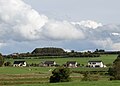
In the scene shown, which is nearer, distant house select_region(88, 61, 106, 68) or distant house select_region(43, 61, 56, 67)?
distant house select_region(88, 61, 106, 68)

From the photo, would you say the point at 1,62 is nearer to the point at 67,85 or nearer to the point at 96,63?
the point at 96,63

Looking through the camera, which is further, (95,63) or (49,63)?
(49,63)

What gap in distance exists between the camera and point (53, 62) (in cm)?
17075

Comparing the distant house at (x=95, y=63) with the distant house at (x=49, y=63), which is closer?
the distant house at (x=95, y=63)

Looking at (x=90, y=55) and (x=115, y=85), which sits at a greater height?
(x=90, y=55)

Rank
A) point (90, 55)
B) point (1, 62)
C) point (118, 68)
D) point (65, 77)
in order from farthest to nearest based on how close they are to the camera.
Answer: point (90, 55)
point (1, 62)
point (118, 68)
point (65, 77)

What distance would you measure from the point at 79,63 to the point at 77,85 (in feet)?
428

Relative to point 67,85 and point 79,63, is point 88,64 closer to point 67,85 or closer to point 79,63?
point 79,63

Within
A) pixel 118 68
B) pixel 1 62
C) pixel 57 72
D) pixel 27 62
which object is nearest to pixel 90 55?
pixel 27 62

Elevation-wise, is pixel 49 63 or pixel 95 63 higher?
pixel 49 63

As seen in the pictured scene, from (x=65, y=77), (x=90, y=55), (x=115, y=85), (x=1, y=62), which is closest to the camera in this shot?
(x=115, y=85)

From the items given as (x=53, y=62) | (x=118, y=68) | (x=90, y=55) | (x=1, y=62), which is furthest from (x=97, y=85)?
(x=90, y=55)

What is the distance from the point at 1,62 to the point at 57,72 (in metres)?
90.0

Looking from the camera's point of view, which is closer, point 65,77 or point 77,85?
point 77,85
